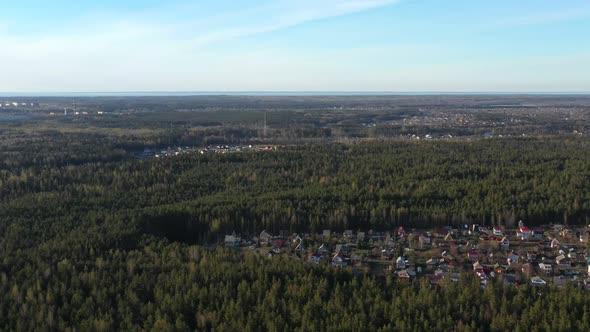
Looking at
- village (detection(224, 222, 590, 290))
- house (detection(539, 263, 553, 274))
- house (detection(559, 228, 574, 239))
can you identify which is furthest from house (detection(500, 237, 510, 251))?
house (detection(559, 228, 574, 239))

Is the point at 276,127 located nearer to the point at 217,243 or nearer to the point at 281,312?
the point at 217,243

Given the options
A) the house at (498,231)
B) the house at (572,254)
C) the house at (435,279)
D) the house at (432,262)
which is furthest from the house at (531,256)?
the house at (435,279)

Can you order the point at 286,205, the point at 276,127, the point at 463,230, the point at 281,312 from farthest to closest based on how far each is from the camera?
the point at 276,127 → the point at 286,205 → the point at 463,230 → the point at 281,312

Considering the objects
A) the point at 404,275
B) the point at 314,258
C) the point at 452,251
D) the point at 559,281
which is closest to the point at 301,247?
the point at 314,258

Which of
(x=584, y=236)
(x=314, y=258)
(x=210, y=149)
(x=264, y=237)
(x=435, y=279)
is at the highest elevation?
(x=210, y=149)

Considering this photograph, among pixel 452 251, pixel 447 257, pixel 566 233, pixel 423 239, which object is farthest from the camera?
pixel 566 233

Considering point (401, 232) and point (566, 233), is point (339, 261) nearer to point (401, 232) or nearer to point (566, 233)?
point (401, 232)

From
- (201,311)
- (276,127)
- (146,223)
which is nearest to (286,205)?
(146,223)

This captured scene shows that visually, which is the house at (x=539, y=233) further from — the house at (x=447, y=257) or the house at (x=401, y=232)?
the house at (x=401, y=232)
